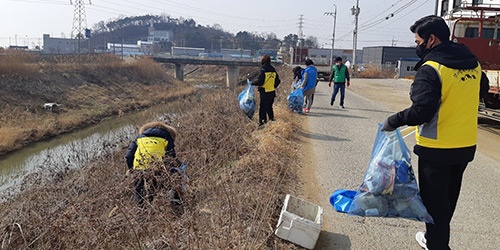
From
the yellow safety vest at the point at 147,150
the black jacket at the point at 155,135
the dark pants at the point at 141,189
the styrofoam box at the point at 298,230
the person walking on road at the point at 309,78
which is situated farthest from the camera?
the person walking on road at the point at 309,78

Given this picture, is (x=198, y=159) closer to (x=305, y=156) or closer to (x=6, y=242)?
(x=305, y=156)

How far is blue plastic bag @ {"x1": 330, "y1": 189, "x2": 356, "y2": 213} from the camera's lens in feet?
12.1

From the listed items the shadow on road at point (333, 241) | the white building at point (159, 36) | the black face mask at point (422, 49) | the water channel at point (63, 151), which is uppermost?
the white building at point (159, 36)

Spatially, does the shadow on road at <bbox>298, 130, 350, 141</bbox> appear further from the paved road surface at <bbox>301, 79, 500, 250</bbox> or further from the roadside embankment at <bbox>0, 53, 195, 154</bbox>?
the roadside embankment at <bbox>0, 53, 195, 154</bbox>

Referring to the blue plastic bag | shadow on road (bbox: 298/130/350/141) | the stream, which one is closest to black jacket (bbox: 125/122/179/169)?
the blue plastic bag

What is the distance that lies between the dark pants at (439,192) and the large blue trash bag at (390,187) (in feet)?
0.55

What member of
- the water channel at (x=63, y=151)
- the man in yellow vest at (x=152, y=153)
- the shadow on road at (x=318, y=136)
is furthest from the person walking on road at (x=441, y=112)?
Result: the water channel at (x=63, y=151)

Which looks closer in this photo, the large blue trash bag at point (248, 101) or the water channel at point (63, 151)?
the large blue trash bag at point (248, 101)

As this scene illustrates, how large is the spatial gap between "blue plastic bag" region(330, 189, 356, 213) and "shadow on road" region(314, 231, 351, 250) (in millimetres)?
483

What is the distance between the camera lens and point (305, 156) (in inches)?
295

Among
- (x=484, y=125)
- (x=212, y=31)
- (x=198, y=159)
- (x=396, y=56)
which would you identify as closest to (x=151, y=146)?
(x=198, y=159)

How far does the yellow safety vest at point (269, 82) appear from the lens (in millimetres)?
9250

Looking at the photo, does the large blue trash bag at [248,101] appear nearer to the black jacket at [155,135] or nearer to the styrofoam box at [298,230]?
the black jacket at [155,135]

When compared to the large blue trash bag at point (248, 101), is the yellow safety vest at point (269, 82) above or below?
above
